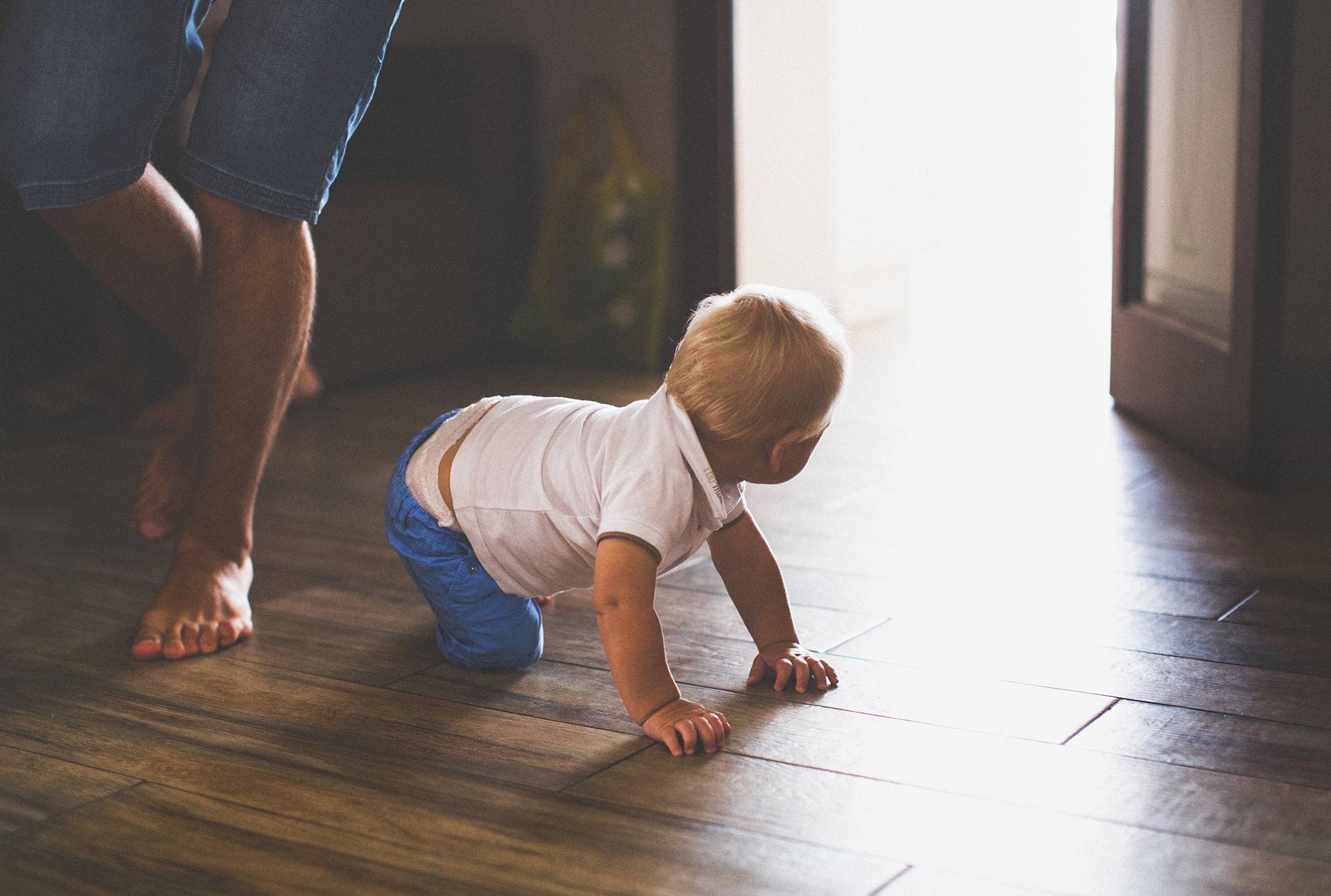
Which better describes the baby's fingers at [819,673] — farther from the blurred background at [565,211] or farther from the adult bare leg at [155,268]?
the blurred background at [565,211]

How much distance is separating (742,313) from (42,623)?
765 mm

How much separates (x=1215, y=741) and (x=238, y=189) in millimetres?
921

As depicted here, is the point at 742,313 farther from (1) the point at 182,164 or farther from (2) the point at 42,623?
(2) the point at 42,623

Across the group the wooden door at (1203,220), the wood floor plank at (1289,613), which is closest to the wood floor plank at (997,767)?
the wood floor plank at (1289,613)

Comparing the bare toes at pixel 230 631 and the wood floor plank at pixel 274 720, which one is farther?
the bare toes at pixel 230 631

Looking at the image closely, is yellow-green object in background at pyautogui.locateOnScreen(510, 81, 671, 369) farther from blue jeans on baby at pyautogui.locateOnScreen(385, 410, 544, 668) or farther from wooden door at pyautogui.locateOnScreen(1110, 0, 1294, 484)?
blue jeans on baby at pyautogui.locateOnScreen(385, 410, 544, 668)

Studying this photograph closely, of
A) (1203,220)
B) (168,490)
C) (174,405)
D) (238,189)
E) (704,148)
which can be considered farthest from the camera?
(704,148)

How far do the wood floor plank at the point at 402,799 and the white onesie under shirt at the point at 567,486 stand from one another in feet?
0.47

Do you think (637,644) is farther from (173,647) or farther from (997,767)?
(173,647)

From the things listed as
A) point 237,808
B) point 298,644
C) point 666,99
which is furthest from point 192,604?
point 666,99

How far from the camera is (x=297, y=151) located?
1.21 m

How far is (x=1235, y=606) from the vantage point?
1.27 meters

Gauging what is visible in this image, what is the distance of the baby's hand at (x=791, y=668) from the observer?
3.58 feet

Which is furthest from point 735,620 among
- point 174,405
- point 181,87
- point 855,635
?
point 174,405
